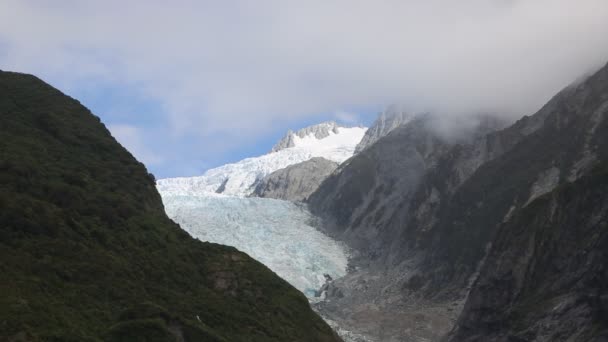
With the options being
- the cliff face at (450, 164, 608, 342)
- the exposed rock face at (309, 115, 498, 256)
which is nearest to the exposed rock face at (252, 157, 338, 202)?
the exposed rock face at (309, 115, 498, 256)

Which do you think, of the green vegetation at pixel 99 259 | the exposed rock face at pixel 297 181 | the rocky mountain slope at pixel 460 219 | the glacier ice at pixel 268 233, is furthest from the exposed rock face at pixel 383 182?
the green vegetation at pixel 99 259

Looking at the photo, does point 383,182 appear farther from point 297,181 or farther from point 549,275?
point 549,275

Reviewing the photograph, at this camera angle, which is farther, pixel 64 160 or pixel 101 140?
pixel 101 140

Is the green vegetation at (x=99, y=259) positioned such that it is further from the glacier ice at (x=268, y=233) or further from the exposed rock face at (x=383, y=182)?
the exposed rock face at (x=383, y=182)

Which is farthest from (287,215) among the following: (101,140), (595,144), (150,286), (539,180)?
(150,286)

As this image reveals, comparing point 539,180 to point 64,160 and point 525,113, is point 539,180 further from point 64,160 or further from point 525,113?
point 64,160

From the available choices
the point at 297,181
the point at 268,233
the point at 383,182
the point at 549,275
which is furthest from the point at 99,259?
the point at 297,181
